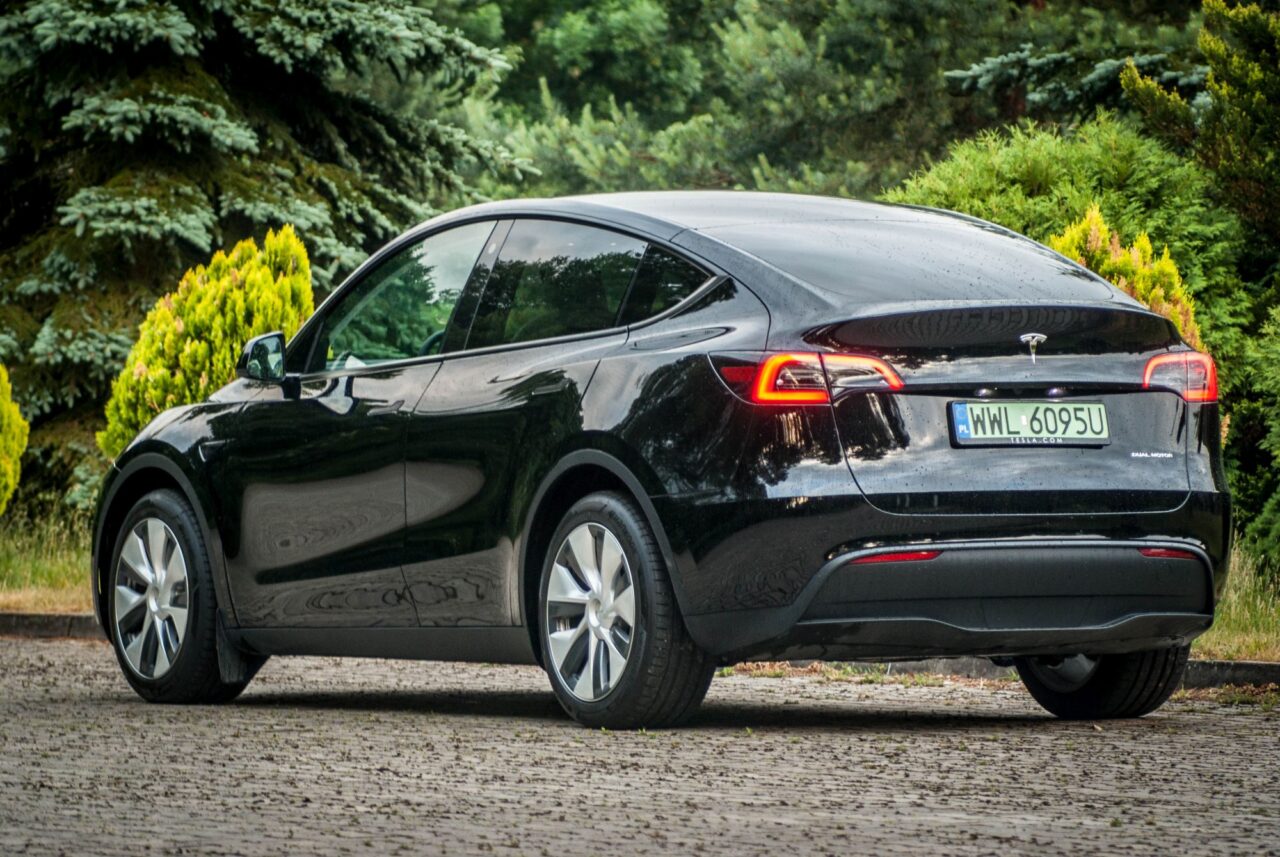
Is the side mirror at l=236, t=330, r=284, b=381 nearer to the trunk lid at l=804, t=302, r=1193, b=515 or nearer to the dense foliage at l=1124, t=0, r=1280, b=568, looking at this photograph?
the trunk lid at l=804, t=302, r=1193, b=515

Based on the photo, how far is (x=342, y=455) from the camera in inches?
314

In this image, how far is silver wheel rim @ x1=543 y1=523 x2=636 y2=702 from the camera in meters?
6.86

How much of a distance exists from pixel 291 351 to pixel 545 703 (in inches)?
64.6

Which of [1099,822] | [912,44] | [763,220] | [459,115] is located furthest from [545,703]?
[459,115]

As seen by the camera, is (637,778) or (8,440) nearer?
(637,778)

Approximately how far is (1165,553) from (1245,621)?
11.4 ft

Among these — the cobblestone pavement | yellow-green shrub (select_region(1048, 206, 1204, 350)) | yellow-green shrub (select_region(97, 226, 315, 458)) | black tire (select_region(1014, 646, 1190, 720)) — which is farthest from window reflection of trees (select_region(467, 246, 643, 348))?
yellow-green shrub (select_region(97, 226, 315, 458))

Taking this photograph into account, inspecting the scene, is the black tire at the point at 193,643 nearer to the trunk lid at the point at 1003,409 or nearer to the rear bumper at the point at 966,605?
the rear bumper at the point at 966,605

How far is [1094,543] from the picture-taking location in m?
6.61

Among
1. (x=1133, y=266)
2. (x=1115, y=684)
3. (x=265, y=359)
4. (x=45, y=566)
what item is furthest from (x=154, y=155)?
(x=1115, y=684)

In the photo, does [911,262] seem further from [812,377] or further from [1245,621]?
[1245,621]

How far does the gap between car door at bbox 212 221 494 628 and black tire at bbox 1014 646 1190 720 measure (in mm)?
2240

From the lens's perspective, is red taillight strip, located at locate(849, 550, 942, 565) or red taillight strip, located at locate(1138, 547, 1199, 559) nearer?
red taillight strip, located at locate(849, 550, 942, 565)

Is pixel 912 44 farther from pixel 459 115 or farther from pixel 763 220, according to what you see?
pixel 763 220
